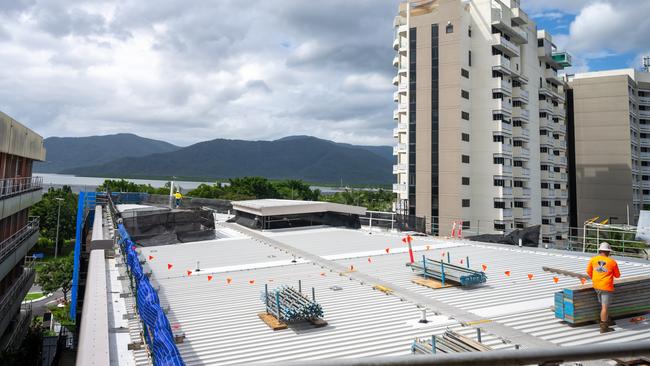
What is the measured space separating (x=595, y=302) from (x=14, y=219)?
35.9 metres

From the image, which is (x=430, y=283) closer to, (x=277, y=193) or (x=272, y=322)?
(x=272, y=322)

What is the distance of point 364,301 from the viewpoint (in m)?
12.7

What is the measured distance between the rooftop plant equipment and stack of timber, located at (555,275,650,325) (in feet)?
10.7

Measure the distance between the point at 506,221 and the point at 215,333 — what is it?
55727mm

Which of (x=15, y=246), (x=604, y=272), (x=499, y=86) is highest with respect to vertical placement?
(x=499, y=86)

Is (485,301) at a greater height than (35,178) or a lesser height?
lesser

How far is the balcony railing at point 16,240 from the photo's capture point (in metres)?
25.6

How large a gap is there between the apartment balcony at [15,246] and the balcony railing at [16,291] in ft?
5.70

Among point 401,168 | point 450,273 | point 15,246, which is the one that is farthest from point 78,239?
point 401,168

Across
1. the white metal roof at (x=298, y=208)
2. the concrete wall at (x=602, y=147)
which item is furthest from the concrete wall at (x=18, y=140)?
the concrete wall at (x=602, y=147)

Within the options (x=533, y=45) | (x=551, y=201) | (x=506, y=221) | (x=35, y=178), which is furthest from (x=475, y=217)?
(x=35, y=178)

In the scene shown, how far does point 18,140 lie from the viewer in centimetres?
2758

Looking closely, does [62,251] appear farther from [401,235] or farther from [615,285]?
[615,285]

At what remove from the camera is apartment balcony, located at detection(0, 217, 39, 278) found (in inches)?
989
